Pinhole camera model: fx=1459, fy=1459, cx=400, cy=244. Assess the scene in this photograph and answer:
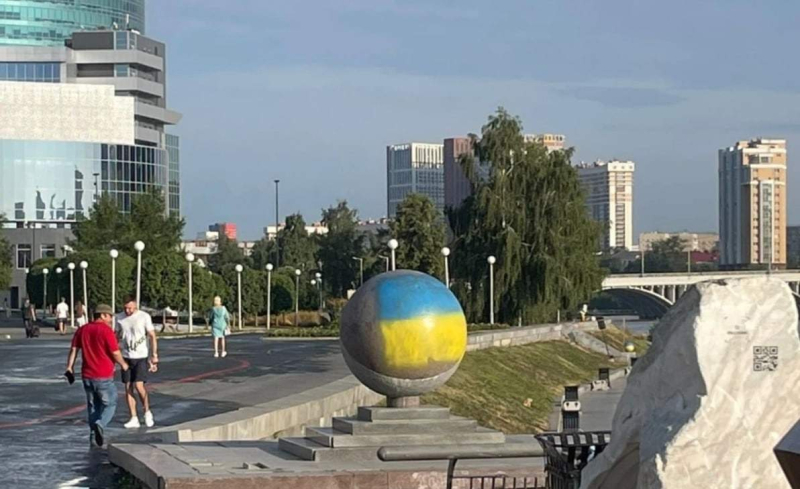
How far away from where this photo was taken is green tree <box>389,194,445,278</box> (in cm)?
8144

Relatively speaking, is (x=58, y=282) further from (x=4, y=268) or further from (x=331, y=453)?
(x=331, y=453)

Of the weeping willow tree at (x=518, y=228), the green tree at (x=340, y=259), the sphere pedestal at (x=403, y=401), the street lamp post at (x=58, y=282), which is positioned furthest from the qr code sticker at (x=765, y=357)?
the green tree at (x=340, y=259)

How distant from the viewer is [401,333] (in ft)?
41.9

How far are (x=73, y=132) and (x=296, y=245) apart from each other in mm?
21554

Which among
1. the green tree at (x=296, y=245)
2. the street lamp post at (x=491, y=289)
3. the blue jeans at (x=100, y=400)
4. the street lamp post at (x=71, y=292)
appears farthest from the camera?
the green tree at (x=296, y=245)

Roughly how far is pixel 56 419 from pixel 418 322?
7.43 metres

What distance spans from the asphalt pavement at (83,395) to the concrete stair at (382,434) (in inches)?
70.2

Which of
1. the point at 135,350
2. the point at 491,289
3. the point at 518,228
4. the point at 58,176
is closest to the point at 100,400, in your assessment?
the point at 135,350

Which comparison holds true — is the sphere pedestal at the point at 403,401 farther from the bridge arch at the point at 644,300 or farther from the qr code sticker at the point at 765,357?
the bridge arch at the point at 644,300

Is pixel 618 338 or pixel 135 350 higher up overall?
pixel 135 350

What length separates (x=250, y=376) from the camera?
2833 centimetres

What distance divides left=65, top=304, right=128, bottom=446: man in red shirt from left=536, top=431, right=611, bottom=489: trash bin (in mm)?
8722

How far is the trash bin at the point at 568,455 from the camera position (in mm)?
7340

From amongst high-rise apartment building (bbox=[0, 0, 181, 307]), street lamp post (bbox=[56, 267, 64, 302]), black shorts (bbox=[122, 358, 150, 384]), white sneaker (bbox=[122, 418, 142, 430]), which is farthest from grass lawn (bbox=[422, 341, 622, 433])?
high-rise apartment building (bbox=[0, 0, 181, 307])
